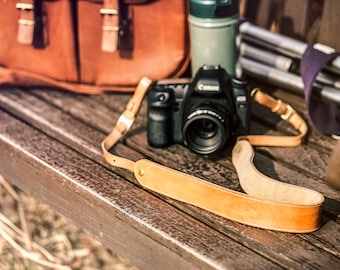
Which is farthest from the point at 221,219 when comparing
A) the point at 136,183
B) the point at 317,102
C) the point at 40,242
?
the point at 40,242

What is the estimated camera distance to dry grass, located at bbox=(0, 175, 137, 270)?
5.99 ft

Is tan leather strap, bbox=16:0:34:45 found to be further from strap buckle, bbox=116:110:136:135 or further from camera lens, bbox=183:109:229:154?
camera lens, bbox=183:109:229:154

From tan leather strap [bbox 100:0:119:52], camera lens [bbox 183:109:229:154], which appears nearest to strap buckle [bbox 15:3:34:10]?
tan leather strap [bbox 100:0:119:52]

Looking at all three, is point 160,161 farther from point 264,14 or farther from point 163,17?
point 264,14

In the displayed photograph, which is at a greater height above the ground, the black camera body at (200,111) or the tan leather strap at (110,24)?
the tan leather strap at (110,24)

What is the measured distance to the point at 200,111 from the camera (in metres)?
1.34

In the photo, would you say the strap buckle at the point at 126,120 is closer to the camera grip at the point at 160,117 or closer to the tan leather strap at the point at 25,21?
the camera grip at the point at 160,117

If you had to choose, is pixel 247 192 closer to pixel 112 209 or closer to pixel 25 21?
pixel 112 209

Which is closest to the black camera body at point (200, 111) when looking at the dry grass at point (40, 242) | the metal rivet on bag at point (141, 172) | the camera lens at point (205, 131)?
the camera lens at point (205, 131)

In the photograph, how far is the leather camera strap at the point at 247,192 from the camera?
1.18m

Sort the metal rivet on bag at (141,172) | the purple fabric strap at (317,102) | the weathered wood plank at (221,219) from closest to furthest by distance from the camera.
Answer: the weathered wood plank at (221,219)
the metal rivet on bag at (141,172)
the purple fabric strap at (317,102)

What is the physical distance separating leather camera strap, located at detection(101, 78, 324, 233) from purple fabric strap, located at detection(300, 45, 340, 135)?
0.07 meters

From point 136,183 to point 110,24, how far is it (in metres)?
0.37

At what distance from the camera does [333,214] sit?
124cm
